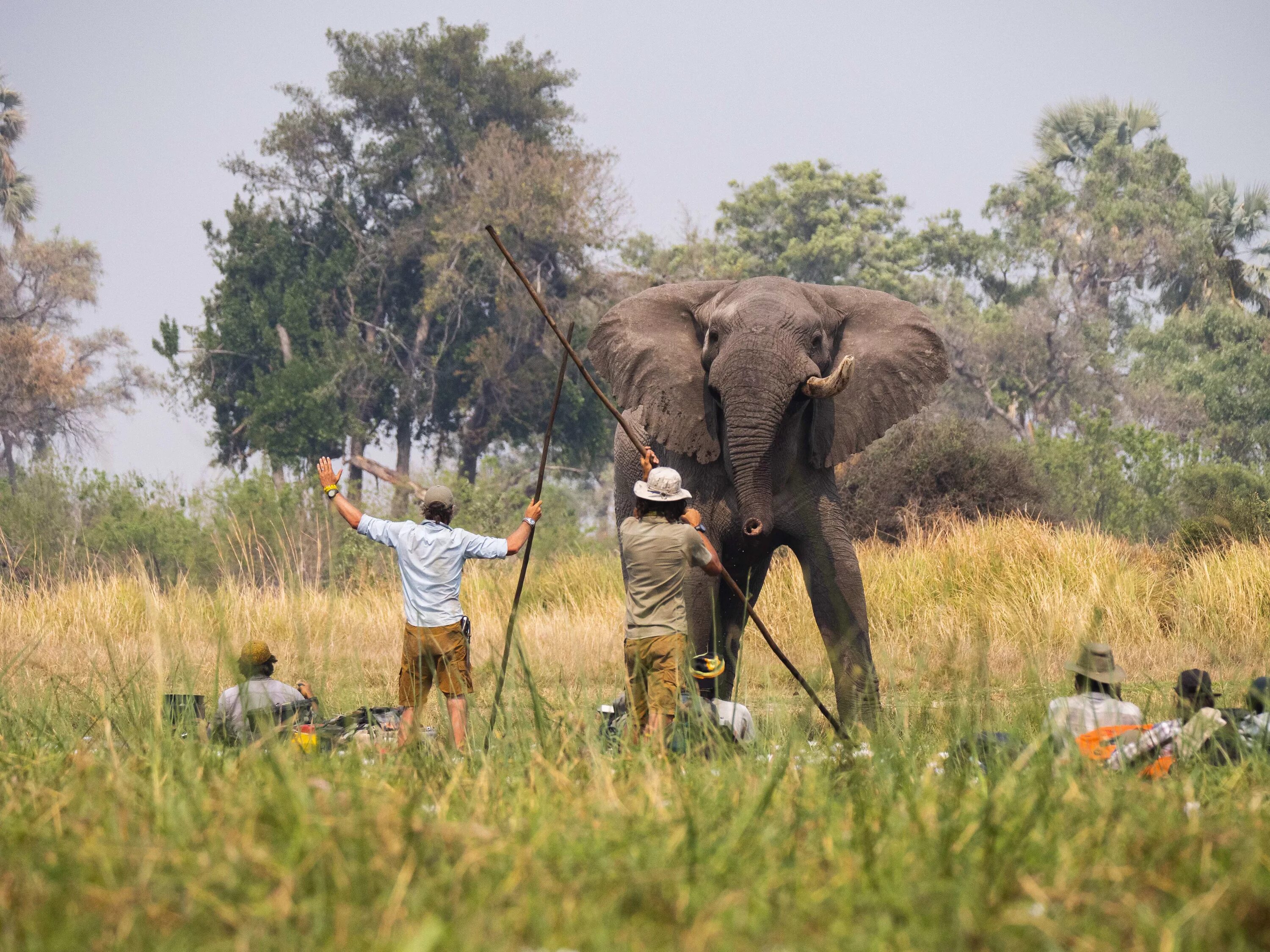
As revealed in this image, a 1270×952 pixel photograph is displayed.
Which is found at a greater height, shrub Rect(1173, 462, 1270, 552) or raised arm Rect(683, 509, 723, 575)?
shrub Rect(1173, 462, 1270, 552)

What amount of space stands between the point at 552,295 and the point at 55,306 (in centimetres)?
2031

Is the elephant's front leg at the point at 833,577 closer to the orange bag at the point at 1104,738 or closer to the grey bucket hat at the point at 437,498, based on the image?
the grey bucket hat at the point at 437,498

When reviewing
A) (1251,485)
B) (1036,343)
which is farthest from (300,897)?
(1036,343)

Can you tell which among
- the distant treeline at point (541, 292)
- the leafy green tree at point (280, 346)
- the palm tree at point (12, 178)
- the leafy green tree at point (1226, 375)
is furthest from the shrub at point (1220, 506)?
the palm tree at point (12, 178)

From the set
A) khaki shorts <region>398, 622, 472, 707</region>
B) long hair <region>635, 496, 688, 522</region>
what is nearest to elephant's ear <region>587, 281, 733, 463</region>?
long hair <region>635, 496, 688, 522</region>

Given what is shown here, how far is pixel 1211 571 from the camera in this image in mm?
13500

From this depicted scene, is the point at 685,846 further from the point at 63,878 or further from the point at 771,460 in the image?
the point at 771,460

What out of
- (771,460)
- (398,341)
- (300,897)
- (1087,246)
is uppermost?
(1087,246)

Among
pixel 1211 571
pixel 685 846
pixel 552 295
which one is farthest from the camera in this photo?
pixel 552 295

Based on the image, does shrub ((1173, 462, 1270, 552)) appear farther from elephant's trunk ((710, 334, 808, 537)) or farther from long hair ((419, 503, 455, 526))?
long hair ((419, 503, 455, 526))

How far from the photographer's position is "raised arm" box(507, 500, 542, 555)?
274 inches

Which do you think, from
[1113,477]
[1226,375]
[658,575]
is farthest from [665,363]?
[1226,375]

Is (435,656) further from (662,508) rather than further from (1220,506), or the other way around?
(1220,506)

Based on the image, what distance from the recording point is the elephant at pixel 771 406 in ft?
24.3
